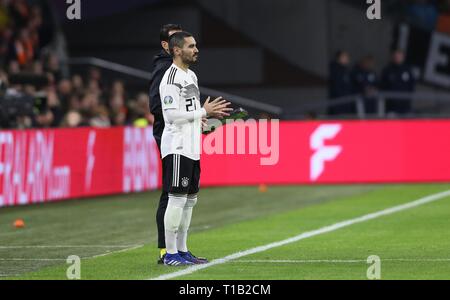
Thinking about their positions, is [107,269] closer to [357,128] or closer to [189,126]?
[189,126]

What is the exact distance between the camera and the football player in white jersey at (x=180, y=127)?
479 inches

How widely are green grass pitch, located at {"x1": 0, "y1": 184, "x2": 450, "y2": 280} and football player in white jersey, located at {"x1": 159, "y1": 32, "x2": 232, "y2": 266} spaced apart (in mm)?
488

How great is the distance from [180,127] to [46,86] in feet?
43.1

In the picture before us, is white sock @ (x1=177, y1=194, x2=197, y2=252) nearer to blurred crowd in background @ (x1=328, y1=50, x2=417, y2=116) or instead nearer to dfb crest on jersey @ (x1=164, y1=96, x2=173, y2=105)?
dfb crest on jersey @ (x1=164, y1=96, x2=173, y2=105)

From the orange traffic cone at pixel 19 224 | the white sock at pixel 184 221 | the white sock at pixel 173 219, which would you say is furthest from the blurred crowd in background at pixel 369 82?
the white sock at pixel 173 219

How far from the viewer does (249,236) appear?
51.6ft

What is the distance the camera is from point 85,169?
2288 centimetres

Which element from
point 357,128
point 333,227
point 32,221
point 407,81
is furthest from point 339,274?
point 407,81

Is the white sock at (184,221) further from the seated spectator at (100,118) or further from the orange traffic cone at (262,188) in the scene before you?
the seated spectator at (100,118)

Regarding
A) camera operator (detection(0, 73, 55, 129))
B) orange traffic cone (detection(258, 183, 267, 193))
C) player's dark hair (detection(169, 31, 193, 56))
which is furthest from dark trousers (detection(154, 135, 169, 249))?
orange traffic cone (detection(258, 183, 267, 193))

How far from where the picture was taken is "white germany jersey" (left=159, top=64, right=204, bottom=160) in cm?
1214

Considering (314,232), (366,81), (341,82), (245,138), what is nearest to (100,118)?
(245,138)

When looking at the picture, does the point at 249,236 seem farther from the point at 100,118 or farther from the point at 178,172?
the point at 100,118
